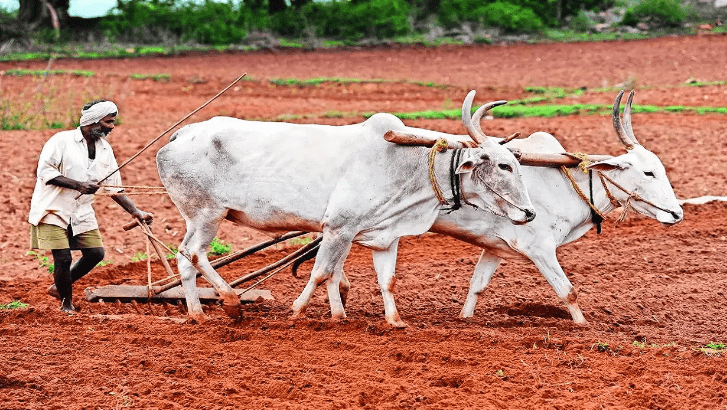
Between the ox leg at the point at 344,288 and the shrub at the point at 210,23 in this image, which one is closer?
the ox leg at the point at 344,288

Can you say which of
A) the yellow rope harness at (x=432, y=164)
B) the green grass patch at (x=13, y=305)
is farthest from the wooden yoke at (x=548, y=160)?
the green grass patch at (x=13, y=305)

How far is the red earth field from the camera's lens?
554cm

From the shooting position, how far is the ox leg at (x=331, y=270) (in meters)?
6.81

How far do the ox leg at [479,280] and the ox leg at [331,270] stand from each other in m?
1.12

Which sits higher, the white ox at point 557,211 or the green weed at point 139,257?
the white ox at point 557,211

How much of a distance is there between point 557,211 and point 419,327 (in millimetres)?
1448

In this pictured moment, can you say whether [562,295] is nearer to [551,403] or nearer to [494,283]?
[494,283]

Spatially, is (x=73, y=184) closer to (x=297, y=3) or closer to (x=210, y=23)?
(x=210, y=23)

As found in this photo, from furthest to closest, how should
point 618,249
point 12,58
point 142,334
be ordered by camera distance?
1. point 12,58
2. point 618,249
3. point 142,334

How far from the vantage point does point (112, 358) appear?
5.98 metres

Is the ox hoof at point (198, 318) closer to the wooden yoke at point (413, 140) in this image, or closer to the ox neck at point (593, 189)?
the wooden yoke at point (413, 140)

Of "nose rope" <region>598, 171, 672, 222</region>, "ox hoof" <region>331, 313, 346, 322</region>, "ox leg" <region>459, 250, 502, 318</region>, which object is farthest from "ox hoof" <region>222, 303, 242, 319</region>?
"nose rope" <region>598, 171, 672, 222</region>

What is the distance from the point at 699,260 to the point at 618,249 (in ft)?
2.61

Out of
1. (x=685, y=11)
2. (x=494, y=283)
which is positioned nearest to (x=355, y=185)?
(x=494, y=283)
